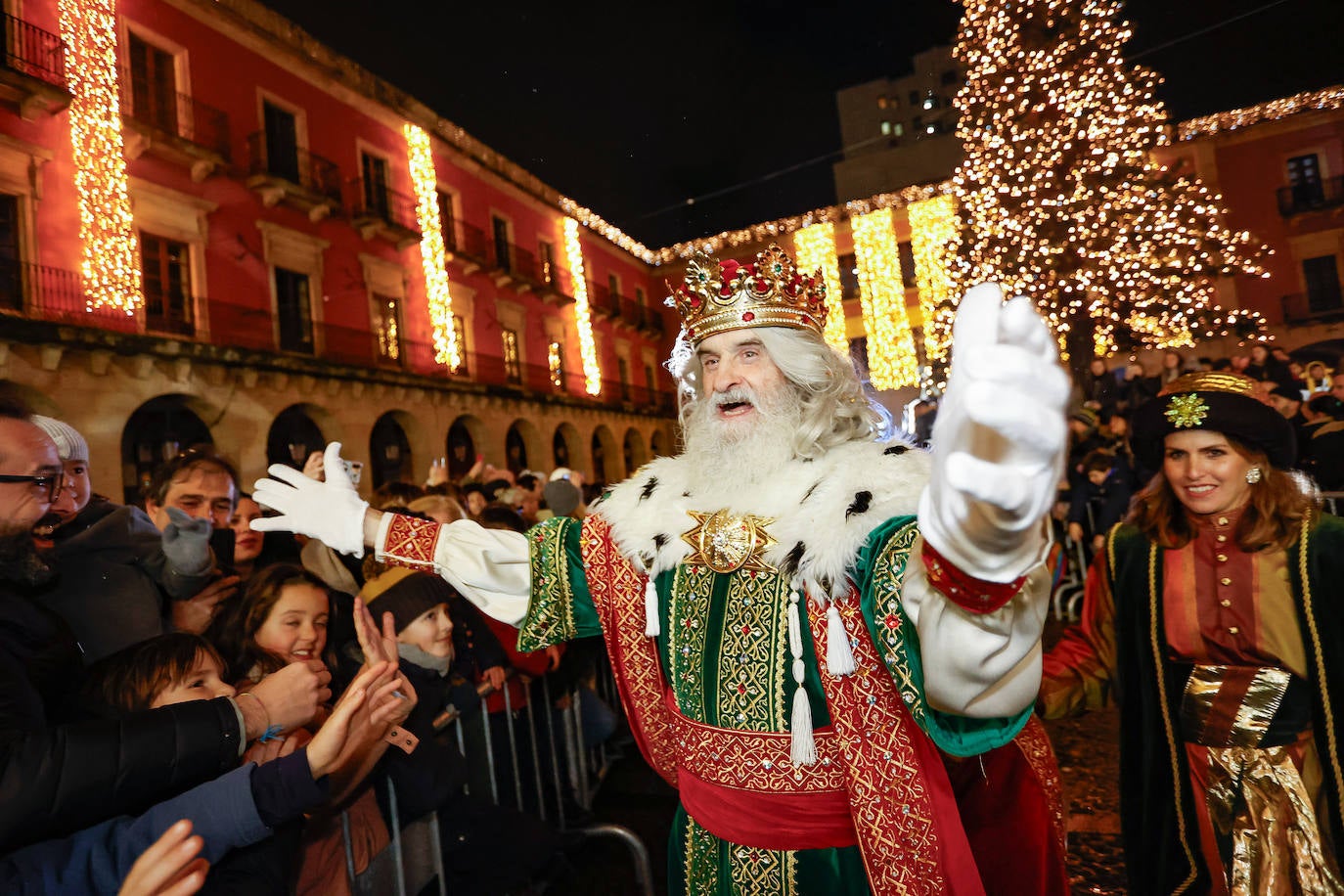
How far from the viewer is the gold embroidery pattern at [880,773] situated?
61.6 inches

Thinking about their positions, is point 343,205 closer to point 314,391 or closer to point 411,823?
point 314,391

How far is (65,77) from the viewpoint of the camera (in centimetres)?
780

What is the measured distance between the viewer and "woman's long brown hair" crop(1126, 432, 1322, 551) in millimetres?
2502

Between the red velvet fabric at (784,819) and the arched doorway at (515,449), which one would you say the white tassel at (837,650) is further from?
the arched doorway at (515,449)

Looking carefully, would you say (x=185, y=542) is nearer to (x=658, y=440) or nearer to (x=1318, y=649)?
(x=1318, y=649)

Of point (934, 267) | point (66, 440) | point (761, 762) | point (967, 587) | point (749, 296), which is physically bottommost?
point (761, 762)

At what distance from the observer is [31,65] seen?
7.54 meters

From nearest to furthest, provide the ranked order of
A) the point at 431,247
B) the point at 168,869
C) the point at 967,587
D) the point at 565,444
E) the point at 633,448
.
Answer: the point at 967,587 < the point at 168,869 < the point at 431,247 < the point at 565,444 < the point at 633,448

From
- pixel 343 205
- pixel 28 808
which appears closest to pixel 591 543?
pixel 28 808

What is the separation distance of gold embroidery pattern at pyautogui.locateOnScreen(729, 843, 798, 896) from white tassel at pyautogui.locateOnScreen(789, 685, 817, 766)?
0.24 m

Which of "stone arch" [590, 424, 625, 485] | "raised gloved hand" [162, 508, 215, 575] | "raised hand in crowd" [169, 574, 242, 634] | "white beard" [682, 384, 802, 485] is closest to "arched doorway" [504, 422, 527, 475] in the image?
"stone arch" [590, 424, 625, 485]

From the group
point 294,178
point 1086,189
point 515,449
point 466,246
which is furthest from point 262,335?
point 1086,189

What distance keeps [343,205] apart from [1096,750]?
49.3ft

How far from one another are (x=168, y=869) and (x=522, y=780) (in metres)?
2.47
